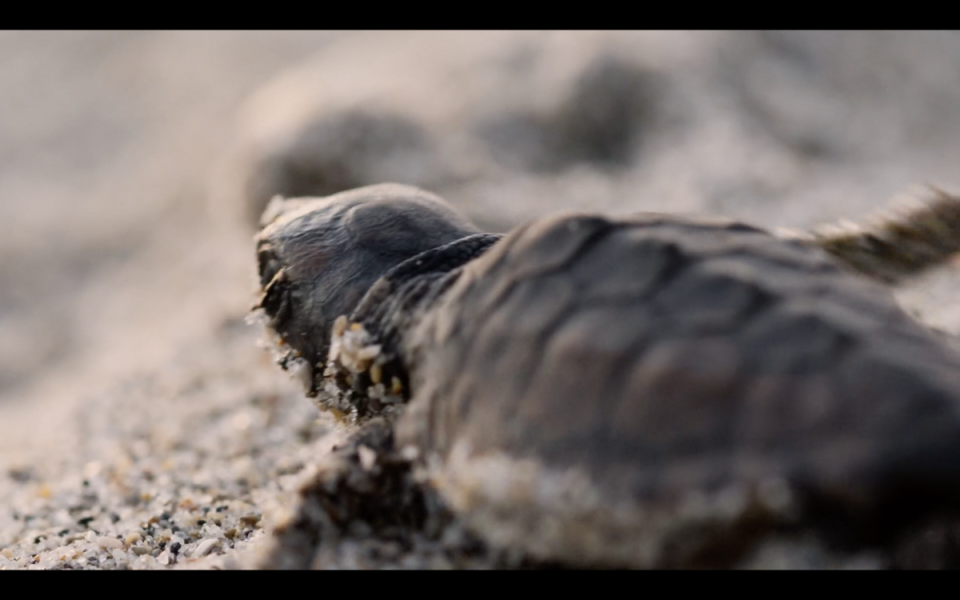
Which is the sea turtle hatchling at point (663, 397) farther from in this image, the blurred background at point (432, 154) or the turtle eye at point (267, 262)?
the blurred background at point (432, 154)

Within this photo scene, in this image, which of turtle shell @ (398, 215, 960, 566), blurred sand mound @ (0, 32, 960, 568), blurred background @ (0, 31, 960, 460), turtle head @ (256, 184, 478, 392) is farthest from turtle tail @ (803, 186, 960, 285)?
blurred sand mound @ (0, 32, 960, 568)

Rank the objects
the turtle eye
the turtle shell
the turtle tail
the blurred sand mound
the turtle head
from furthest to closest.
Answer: the blurred sand mound, the turtle tail, the turtle eye, the turtle head, the turtle shell

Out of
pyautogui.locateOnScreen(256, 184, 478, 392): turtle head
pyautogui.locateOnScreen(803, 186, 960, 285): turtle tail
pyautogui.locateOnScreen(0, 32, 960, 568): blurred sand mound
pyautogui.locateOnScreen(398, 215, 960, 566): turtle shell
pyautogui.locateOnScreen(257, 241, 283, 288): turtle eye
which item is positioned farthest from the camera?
pyautogui.locateOnScreen(0, 32, 960, 568): blurred sand mound

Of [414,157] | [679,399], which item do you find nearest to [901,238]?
[679,399]

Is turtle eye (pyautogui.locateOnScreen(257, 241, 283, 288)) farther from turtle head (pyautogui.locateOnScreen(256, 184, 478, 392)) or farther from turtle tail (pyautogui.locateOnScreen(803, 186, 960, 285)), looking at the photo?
turtle tail (pyautogui.locateOnScreen(803, 186, 960, 285))

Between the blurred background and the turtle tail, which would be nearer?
the turtle tail

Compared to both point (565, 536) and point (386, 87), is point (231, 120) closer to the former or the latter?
point (386, 87)

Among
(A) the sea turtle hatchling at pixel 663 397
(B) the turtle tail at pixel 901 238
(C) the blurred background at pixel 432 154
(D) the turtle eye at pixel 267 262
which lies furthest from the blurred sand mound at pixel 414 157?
(B) the turtle tail at pixel 901 238
